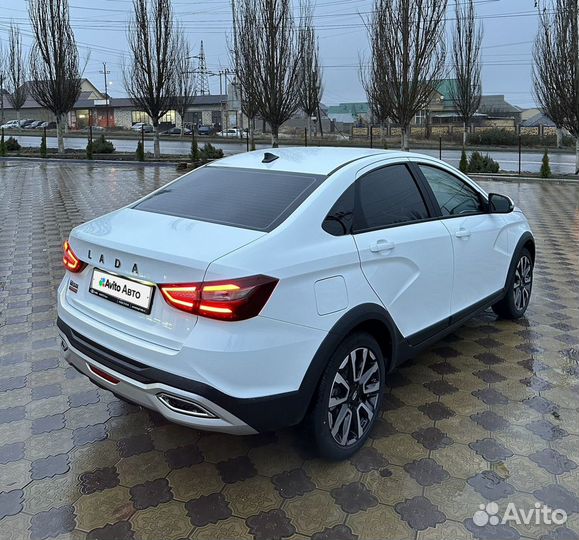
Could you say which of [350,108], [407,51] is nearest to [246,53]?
[407,51]

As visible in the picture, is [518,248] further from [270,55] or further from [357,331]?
[270,55]

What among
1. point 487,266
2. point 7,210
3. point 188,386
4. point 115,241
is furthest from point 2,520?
point 7,210

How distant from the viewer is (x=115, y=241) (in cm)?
277

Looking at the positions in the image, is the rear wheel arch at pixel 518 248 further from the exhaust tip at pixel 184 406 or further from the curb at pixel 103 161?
the curb at pixel 103 161

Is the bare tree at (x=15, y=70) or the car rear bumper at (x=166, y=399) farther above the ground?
the bare tree at (x=15, y=70)

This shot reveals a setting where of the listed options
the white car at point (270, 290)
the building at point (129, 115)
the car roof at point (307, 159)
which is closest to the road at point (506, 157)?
the car roof at point (307, 159)

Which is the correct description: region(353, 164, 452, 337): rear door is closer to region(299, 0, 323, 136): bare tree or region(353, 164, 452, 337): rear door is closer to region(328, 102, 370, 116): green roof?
region(299, 0, 323, 136): bare tree

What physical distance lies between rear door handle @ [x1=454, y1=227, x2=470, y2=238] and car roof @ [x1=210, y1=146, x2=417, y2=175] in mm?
592

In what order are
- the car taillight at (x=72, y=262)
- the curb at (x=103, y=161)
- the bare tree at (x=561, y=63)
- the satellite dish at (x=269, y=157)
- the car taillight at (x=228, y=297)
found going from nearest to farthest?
1. the car taillight at (x=228, y=297)
2. the car taillight at (x=72, y=262)
3. the satellite dish at (x=269, y=157)
4. the bare tree at (x=561, y=63)
5. the curb at (x=103, y=161)

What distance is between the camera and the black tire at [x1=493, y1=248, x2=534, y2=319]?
190 inches

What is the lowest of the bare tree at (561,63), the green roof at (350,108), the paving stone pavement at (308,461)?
the paving stone pavement at (308,461)

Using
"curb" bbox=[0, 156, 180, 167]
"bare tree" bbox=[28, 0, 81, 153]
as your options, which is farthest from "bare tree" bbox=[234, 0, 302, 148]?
"bare tree" bbox=[28, 0, 81, 153]

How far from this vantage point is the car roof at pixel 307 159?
3250mm

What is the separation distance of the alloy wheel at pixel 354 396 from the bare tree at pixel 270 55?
1934cm
